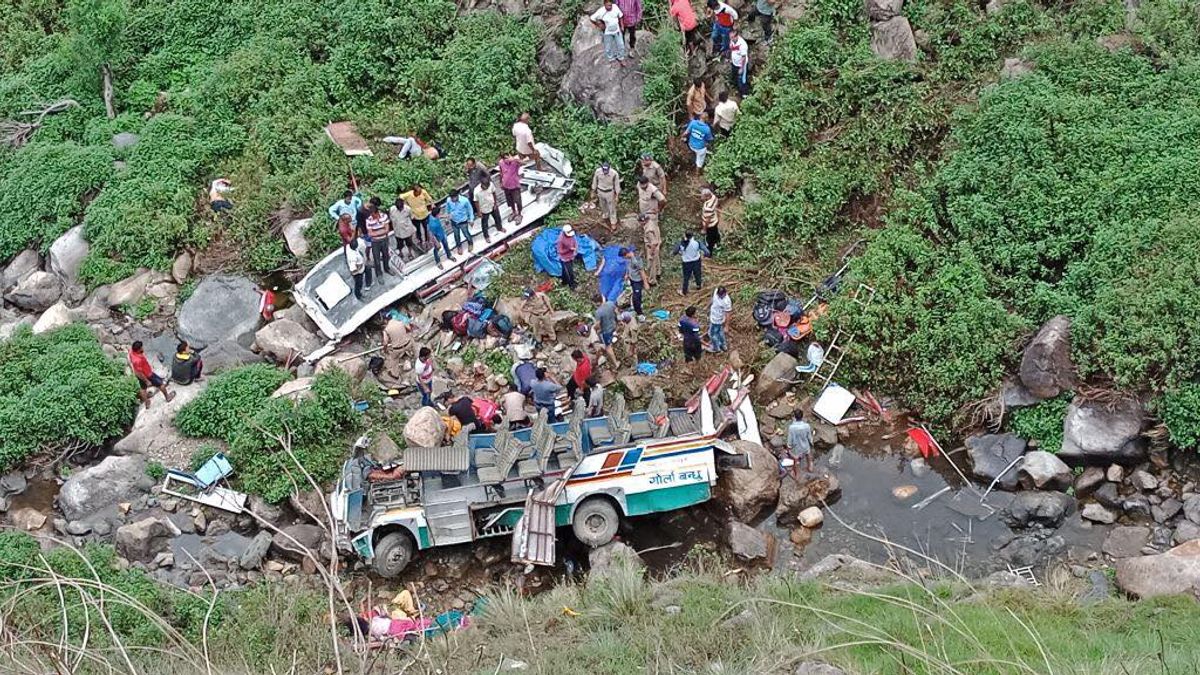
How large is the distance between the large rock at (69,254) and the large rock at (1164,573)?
14.6 meters

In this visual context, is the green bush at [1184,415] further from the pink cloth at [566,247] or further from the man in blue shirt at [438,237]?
the man in blue shirt at [438,237]

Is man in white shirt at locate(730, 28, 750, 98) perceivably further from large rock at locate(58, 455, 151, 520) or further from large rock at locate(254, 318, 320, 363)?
large rock at locate(58, 455, 151, 520)

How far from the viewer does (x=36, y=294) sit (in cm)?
1848

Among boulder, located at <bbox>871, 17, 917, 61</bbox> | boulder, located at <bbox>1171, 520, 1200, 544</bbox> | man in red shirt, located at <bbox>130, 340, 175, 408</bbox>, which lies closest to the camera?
boulder, located at <bbox>1171, 520, 1200, 544</bbox>

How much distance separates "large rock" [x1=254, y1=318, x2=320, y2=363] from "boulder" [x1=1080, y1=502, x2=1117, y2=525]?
9.74m

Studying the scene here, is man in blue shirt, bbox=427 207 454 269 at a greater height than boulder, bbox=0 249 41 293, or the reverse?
man in blue shirt, bbox=427 207 454 269

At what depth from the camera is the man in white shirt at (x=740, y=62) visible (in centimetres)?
1862

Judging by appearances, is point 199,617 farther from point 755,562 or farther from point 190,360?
point 755,562

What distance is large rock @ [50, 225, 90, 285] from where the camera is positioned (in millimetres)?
18609

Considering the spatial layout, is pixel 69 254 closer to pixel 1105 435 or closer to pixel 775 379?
pixel 775 379

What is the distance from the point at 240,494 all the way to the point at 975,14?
12336 mm

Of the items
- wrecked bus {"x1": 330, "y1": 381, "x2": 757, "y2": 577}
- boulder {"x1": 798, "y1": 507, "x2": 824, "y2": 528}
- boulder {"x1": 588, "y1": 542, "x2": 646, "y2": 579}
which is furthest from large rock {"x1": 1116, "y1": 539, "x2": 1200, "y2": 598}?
boulder {"x1": 588, "y1": 542, "x2": 646, "y2": 579}

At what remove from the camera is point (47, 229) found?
1906 cm

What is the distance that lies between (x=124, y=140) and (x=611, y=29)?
8205 millimetres
